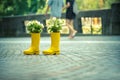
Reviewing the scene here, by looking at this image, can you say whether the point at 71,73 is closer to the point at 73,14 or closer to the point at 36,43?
the point at 36,43

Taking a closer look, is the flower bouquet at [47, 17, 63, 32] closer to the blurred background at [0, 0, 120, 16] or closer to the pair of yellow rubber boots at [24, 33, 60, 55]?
the pair of yellow rubber boots at [24, 33, 60, 55]

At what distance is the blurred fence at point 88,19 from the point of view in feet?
78.8

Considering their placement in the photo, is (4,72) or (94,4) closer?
(4,72)

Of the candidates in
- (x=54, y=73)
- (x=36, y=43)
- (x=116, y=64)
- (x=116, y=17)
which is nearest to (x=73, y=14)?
(x=116, y=17)

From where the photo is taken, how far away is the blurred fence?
78.8 feet

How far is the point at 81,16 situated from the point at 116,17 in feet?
8.54

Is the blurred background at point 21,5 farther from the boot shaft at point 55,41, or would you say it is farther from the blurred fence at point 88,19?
the boot shaft at point 55,41

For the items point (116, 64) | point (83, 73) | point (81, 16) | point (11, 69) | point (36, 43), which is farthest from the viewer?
point (81, 16)

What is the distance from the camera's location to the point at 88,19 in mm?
25844

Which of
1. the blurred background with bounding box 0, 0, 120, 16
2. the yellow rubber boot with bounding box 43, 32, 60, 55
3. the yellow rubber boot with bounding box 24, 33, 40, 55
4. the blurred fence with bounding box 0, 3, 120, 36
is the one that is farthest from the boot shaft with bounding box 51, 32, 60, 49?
the blurred background with bounding box 0, 0, 120, 16

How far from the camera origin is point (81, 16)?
26.0 metres

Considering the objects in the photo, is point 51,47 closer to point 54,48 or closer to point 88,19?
point 54,48

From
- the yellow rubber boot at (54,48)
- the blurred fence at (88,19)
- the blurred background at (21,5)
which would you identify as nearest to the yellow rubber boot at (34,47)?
A: the yellow rubber boot at (54,48)

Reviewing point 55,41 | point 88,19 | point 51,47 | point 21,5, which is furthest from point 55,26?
point 21,5
